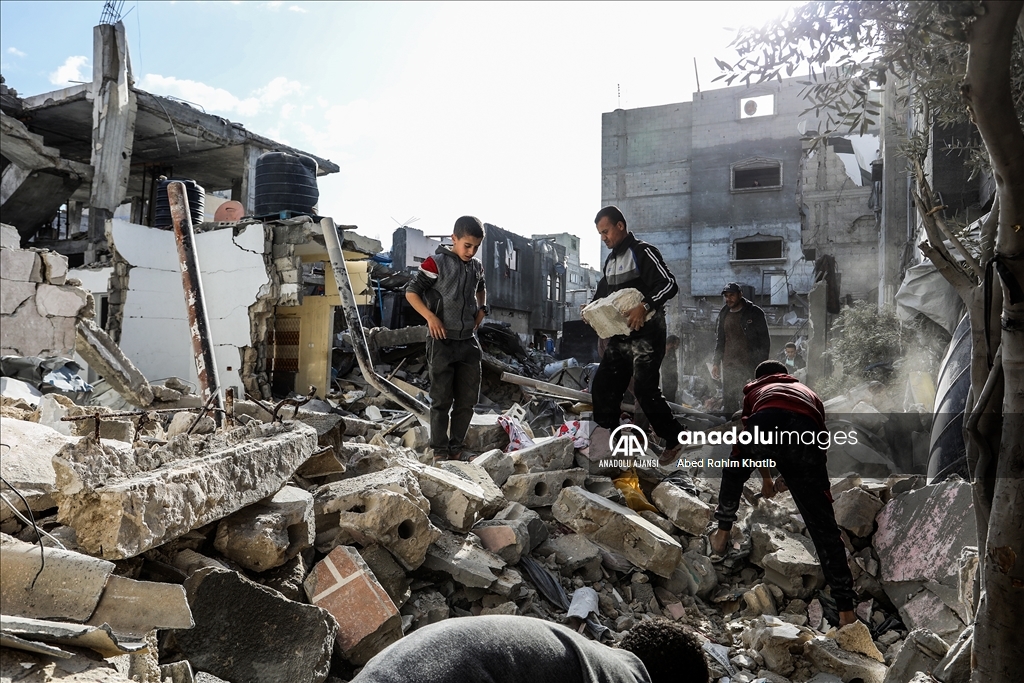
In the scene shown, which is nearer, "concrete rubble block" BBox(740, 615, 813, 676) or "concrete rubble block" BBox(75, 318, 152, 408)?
"concrete rubble block" BBox(740, 615, 813, 676)

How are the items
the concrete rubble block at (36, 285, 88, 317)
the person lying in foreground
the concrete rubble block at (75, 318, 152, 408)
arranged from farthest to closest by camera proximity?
1. the concrete rubble block at (75, 318, 152, 408)
2. the concrete rubble block at (36, 285, 88, 317)
3. the person lying in foreground

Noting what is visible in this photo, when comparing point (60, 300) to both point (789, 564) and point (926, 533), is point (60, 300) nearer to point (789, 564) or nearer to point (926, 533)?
point (789, 564)

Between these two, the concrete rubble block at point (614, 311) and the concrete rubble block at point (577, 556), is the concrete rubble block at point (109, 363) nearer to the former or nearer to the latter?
the concrete rubble block at point (614, 311)

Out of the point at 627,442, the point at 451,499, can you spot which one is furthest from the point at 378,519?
the point at 627,442

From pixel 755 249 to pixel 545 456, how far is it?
16.8m

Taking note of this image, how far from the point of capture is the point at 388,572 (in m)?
3.10

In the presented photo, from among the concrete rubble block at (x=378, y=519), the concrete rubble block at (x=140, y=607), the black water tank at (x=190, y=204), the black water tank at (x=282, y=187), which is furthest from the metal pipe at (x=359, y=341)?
the concrete rubble block at (x=140, y=607)

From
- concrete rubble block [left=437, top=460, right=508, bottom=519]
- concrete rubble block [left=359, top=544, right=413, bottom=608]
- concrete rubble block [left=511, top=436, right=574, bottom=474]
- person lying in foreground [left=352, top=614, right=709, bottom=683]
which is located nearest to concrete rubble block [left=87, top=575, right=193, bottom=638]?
concrete rubble block [left=359, top=544, right=413, bottom=608]

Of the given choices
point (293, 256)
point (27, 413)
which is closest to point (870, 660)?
point (27, 413)

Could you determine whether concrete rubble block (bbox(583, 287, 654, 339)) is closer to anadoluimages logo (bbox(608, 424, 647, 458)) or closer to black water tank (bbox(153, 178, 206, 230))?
anadoluimages logo (bbox(608, 424, 647, 458))

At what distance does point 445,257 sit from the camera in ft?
15.3

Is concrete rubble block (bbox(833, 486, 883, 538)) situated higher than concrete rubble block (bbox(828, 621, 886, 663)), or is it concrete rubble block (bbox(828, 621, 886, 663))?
concrete rubble block (bbox(833, 486, 883, 538))

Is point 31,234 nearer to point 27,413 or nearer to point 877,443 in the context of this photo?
point 27,413

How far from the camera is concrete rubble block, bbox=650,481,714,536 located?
15.3 feet
